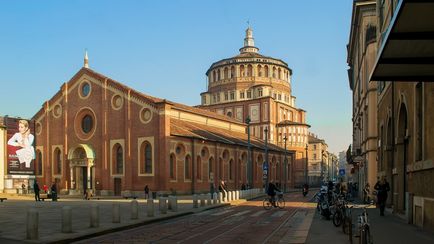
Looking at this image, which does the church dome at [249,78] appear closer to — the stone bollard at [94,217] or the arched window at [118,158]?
the arched window at [118,158]

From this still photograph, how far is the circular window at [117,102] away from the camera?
197ft

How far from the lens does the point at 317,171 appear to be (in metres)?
140

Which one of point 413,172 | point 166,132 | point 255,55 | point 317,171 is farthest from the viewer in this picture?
point 317,171

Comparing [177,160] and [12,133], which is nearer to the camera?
[177,160]

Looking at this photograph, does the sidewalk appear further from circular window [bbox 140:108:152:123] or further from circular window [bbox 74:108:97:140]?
circular window [bbox 74:108:97:140]

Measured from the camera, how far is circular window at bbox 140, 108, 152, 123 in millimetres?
57125

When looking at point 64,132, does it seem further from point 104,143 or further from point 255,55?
point 255,55

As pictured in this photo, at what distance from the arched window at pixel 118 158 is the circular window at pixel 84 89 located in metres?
8.20

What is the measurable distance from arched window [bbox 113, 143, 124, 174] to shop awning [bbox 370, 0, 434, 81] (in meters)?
49.0

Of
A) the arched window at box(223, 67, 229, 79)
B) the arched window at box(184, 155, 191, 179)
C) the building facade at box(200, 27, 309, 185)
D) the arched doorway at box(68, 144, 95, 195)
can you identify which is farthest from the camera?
the arched window at box(223, 67, 229, 79)

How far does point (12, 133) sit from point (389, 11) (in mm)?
59790

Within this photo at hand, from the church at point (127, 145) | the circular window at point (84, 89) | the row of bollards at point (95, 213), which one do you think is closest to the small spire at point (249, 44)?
the church at point (127, 145)

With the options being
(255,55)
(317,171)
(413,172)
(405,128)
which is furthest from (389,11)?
(317,171)

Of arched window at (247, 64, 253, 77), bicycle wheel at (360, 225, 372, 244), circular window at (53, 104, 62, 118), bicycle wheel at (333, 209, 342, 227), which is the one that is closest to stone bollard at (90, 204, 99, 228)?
bicycle wheel at (333, 209, 342, 227)
